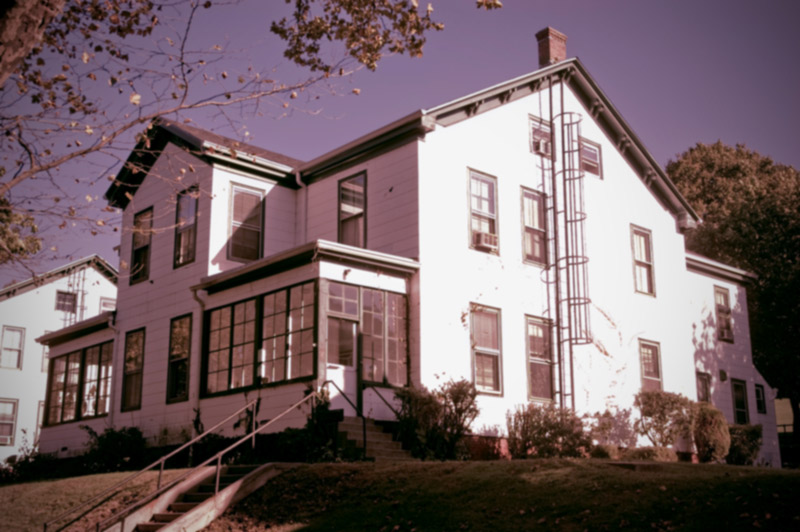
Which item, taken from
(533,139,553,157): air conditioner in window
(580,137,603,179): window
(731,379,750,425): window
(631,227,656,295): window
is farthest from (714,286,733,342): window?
Result: (533,139,553,157): air conditioner in window

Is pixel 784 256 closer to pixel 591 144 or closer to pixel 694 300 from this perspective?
pixel 694 300

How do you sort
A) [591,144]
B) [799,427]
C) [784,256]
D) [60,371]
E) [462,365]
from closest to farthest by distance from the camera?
1. [462,365]
2. [591,144]
3. [60,371]
4. [784,256]
5. [799,427]

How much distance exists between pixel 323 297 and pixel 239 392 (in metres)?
→ 3.32

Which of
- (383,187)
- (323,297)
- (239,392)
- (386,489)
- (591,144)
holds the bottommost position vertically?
(386,489)

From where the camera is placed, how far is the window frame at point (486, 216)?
2048 centimetres

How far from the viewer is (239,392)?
1944 cm

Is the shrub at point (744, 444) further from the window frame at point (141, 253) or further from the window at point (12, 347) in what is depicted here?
the window at point (12, 347)

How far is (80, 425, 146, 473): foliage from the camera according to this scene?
21.1 m

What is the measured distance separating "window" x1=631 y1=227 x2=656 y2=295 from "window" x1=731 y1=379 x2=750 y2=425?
Answer: 5.40 metres

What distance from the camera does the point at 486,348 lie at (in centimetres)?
2009

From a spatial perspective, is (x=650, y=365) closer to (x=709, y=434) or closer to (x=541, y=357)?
(x=709, y=434)

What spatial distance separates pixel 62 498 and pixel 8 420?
2666 centimetres

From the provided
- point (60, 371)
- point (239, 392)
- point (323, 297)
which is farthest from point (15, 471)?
point (323, 297)

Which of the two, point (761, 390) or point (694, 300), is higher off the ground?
point (694, 300)
